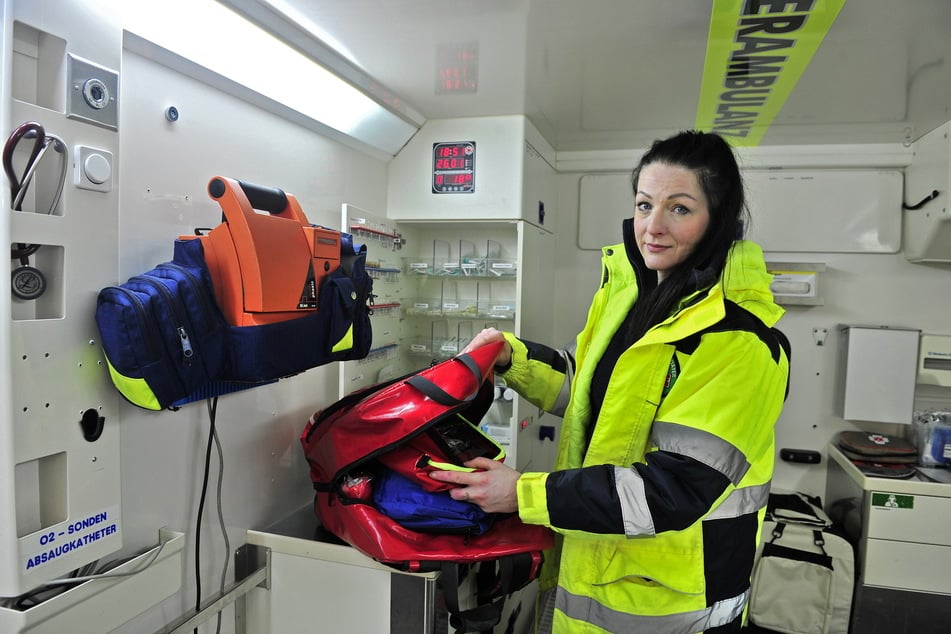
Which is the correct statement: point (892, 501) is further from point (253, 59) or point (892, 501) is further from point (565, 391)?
point (253, 59)

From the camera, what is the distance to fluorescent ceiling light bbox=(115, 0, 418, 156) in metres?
1.44

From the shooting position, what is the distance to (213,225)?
173 centimetres

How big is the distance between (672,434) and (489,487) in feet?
1.55

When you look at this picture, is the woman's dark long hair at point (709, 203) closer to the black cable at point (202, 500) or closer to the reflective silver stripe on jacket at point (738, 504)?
the reflective silver stripe on jacket at point (738, 504)

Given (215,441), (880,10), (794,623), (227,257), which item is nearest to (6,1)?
(227,257)

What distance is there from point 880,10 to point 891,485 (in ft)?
7.47

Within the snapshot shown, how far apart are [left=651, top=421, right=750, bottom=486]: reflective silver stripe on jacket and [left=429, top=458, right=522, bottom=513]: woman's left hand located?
40 cm

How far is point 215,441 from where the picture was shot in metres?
1.75

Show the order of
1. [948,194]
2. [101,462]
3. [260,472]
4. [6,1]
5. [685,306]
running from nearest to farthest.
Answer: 1. [6,1]
2. [101,462]
3. [685,306]
4. [260,472]
5. [948,194]

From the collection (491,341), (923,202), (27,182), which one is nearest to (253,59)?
(27,182)

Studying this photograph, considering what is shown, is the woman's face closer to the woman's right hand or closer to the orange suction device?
the woman's right hand

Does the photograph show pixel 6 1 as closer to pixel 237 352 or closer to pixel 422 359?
pixel 237 352

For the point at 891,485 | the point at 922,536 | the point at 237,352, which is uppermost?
the point at 237,352

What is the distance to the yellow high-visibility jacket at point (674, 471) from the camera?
124 cm
